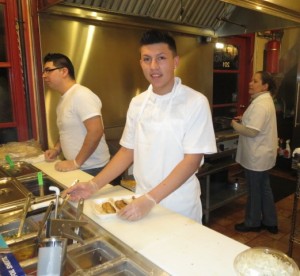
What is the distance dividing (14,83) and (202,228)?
86.2 inches

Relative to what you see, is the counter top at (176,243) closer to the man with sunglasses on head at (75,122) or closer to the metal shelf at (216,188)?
the man with sunglasses on head at (75,122)

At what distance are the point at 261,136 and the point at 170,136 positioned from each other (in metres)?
1.70

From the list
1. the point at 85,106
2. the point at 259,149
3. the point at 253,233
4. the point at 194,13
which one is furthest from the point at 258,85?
the point at 85,106

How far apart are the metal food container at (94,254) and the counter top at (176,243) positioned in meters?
0.06

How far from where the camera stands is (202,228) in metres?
1.19

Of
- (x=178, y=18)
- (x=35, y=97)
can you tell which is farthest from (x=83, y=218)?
(x=178, y=18)

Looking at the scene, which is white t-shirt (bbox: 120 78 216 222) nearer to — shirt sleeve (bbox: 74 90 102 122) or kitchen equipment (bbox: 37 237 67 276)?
shirt sleeve (bbox: 74 90 102 122)

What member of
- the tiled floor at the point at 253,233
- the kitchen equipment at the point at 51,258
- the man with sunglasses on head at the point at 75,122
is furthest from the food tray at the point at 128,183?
the kitchen equipment at the point at 51,258

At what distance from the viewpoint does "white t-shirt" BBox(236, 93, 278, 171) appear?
284cm

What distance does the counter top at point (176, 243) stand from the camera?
0.95m

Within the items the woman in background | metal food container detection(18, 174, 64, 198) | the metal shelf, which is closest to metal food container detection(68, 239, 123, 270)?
metal food container detection(18, 174, 64, 198)

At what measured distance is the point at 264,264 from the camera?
817 mm

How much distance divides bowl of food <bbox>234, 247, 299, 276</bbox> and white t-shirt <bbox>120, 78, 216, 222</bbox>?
26.6 inches

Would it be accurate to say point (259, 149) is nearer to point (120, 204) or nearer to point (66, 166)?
point (66, 166)
